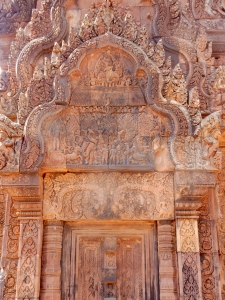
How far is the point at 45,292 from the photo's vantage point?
18.1 feet

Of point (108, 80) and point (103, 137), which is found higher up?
point (108, 80)

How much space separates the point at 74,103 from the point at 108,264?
2.71 metres

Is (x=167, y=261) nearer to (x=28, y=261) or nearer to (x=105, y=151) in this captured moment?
(x=105, y=151)

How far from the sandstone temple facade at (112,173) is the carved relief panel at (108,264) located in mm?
16

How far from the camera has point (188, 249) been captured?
5.51 meters

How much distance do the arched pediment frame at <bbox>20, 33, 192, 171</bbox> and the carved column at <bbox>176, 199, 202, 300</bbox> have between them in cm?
120

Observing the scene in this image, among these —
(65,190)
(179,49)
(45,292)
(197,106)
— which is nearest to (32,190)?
(65,190)

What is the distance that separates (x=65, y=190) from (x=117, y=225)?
1040 mm

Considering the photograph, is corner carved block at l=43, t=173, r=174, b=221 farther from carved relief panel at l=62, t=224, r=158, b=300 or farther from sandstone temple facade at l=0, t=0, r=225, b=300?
carved relief panel at l=62, t=224, r=158, b=300

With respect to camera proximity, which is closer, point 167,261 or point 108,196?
point 167,261

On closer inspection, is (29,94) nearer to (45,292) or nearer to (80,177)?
(80,177)

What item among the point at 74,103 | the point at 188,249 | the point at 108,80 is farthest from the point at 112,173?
the point at 188,249

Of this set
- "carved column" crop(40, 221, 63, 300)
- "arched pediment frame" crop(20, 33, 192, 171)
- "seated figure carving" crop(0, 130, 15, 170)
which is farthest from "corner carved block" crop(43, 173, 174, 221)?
"seated figure carving" crop(0, 130, 15, 170)

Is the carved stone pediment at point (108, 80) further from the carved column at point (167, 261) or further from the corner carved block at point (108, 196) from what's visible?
the carved column at point (167, 261)
